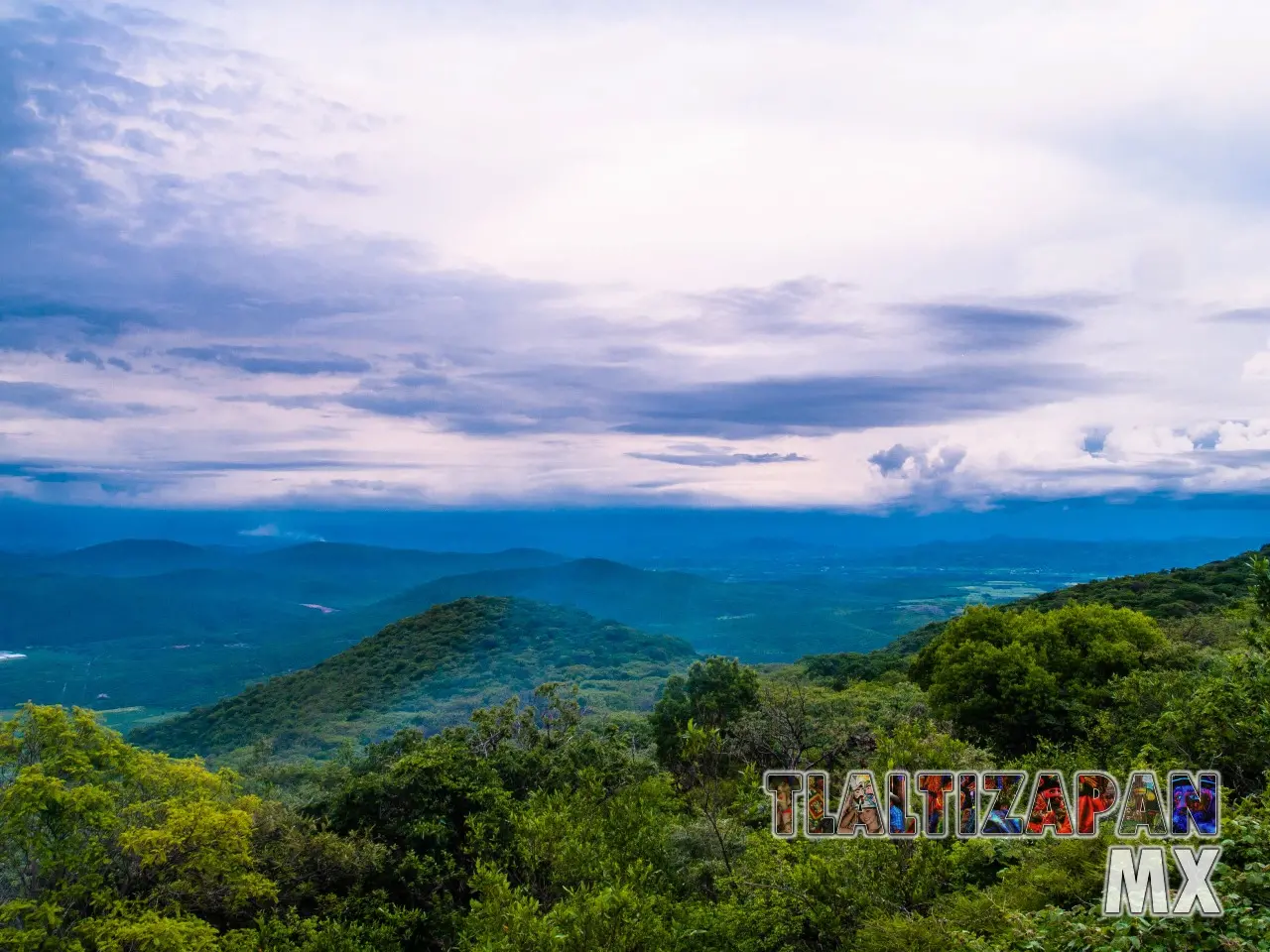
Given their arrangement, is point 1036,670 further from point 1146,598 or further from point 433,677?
point 433,677

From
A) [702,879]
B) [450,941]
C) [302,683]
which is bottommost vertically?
[302,683]

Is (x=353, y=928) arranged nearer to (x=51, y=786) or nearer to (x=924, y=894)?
(x=51, y=786)

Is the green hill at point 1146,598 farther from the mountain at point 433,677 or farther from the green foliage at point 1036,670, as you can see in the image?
the mountain at point 433,677

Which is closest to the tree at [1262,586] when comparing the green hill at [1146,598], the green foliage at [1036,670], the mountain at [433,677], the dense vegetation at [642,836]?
the dense vegetation at [642,836]

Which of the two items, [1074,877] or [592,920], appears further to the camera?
[1074,877]

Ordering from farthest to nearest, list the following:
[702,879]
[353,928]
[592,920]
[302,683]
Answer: [302,683], [353,928], [702,879], [592,920]

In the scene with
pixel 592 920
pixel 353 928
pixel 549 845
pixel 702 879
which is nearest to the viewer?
pixel 592 920

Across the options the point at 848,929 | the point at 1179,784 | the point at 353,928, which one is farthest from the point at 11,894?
the point at 1179,784

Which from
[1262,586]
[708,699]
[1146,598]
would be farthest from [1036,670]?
[1146,598]
